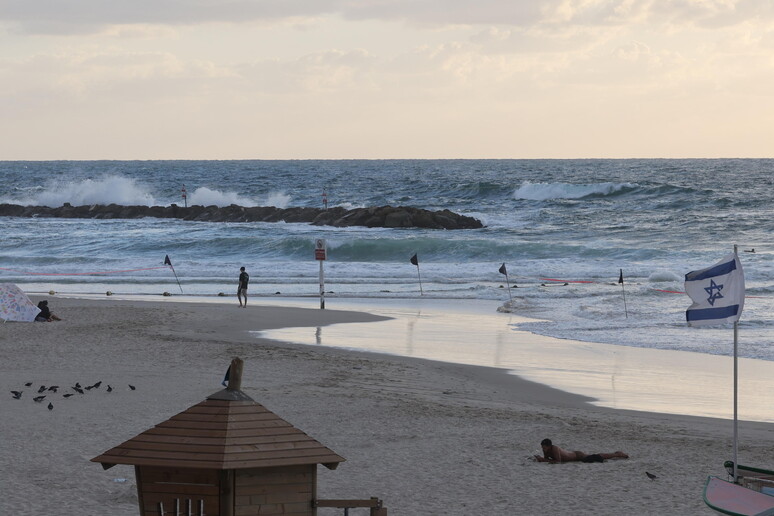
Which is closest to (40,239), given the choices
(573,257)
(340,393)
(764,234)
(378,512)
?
(573,257)

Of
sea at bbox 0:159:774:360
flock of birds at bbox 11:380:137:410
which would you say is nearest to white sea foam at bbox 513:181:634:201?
sea at bbox 0:159:774:360

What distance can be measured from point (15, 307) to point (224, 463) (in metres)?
18.2

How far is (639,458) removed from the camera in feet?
37.7

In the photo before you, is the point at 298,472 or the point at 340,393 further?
the point at 340,393

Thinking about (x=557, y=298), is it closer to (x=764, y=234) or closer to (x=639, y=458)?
(x=639, y=458)

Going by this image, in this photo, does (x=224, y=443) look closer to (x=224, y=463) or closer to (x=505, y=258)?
(x=224, y=463)

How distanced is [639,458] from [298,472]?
6446mm

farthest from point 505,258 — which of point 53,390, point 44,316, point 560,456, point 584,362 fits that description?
point 560,456

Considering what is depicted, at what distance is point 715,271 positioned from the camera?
1032 centimetres

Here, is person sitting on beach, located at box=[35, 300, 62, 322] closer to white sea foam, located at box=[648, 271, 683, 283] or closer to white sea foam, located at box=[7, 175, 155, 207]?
white sea foam, located at box=[648, 271, 683, 283]

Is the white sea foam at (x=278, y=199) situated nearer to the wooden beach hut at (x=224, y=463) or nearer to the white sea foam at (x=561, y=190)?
the white sea foam at (x=561, y=190)

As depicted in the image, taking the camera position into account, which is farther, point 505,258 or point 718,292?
point 505,258

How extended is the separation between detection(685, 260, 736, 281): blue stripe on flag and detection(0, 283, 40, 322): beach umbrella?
1627 cm

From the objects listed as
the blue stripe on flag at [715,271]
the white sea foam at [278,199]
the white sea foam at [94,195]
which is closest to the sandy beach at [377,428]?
the blue stripe on flag at [715,271]
